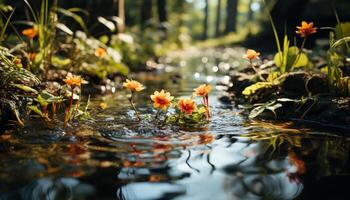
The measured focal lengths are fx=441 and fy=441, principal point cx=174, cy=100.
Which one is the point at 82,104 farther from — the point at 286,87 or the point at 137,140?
the point at 286,87

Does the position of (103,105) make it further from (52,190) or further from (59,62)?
(52,190)

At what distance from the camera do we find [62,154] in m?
2.24

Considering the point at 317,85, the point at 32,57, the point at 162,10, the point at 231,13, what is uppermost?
the point at 231,13

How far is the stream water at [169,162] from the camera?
5.88 ft

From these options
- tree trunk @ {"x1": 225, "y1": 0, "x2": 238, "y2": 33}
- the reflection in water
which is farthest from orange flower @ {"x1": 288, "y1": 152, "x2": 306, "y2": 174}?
tree trunk @ {"x1": 225, "y1": 0, "x2": 238, "y2": 33}

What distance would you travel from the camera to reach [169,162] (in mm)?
2162

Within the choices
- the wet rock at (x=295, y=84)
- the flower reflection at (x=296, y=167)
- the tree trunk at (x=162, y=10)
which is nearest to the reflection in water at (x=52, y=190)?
the flower reflection at (x=296, y=167)

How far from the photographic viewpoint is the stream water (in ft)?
5.88

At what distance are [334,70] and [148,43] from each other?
8.52m

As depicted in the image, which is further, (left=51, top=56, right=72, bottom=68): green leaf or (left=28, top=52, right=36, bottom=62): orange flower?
(left=51, top=56, right=72, bottom=68): green leaf

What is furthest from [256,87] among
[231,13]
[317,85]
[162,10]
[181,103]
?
[231,13]

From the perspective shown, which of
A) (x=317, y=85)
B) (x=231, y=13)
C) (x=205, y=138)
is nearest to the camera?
(x=205, y=138)

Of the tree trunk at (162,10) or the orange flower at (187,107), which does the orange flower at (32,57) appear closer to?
the orange flower at (187,107)

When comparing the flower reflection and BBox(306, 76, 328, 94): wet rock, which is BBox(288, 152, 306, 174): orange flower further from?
BBox(306, 76, 328, 94): wet rock
